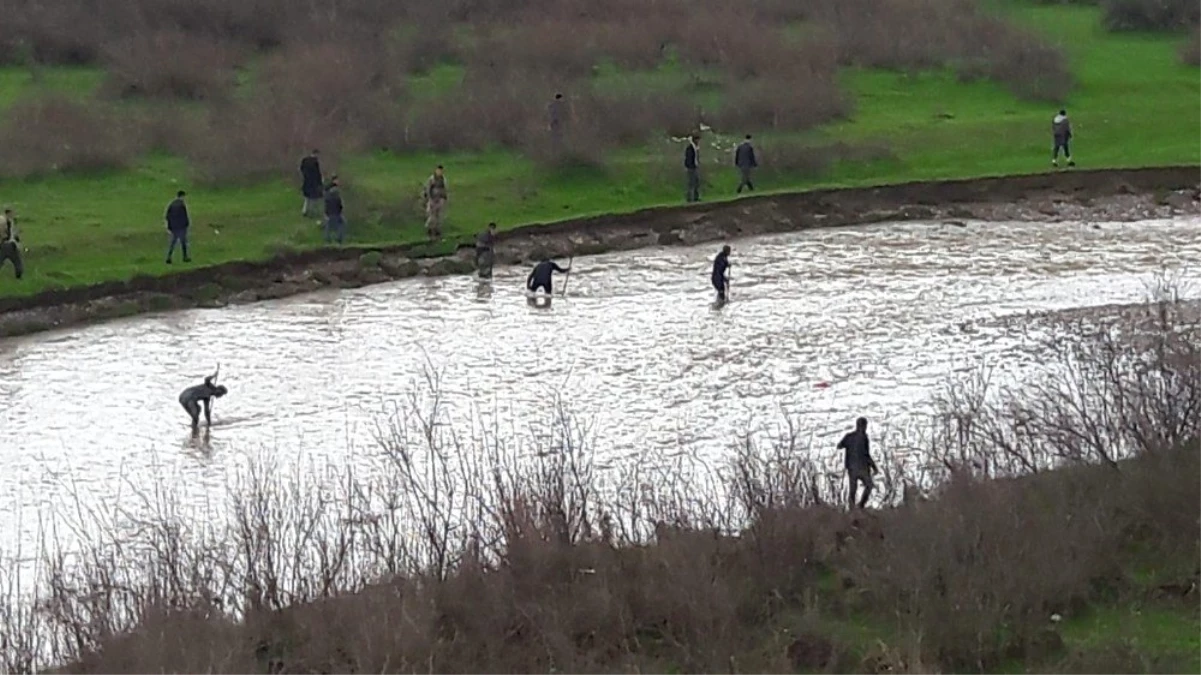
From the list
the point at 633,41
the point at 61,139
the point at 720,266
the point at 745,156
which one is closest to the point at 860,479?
the point at 720,266

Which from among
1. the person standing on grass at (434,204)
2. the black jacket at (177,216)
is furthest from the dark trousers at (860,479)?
the person standing on grass at (434,204)

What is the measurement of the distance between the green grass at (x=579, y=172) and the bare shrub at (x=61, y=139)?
0.38 metres

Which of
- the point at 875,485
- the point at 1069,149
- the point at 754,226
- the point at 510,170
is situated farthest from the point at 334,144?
the point at 875,485

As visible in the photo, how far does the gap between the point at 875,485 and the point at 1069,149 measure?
24.3 meters

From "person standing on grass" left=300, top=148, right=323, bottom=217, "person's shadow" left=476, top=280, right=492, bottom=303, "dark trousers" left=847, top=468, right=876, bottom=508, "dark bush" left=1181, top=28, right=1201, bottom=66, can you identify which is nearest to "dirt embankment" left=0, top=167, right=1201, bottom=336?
"person's shadow" left=476, top=280, right=492, bottom=303

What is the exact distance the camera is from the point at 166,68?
4778cm

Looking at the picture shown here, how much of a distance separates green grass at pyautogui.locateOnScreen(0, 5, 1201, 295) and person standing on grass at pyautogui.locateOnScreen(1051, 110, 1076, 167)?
43cm

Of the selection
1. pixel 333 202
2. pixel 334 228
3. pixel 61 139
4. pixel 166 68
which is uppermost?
pixel 166 68

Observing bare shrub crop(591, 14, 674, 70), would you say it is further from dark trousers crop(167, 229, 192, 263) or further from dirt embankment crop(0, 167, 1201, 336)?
dark trousers crop(167, 229, 192, 263)

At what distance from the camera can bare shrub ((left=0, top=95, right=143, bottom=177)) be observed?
135 feet

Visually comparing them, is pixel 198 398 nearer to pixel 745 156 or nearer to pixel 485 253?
pixel 485 253

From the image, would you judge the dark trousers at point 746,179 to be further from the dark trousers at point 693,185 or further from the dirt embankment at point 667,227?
the dark trousers at point 693,185

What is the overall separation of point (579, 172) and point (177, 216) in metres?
9.92

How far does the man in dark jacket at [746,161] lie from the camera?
42594 millimetres
